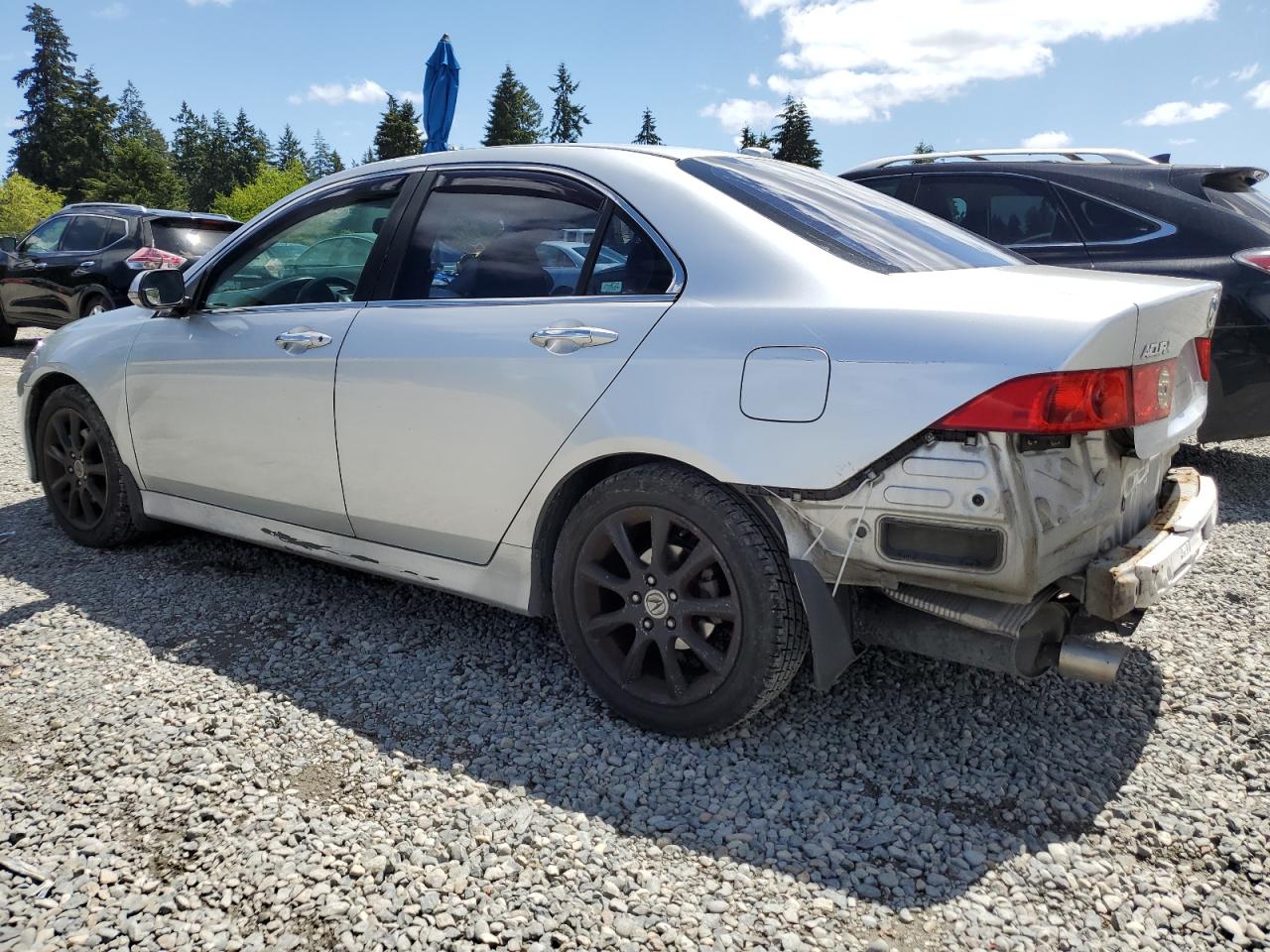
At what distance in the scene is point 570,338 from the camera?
8.71 ft

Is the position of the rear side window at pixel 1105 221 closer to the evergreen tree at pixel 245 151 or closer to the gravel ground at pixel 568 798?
the gravel ground at pixel 568 798

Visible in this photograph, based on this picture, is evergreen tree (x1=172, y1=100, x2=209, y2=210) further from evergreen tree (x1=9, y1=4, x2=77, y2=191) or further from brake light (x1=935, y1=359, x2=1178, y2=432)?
brake light (x1=935, y1=359, x2=1178, y2=432)

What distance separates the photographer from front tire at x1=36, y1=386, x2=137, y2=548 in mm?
4191

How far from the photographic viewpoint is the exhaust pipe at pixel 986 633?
2230 millimetres

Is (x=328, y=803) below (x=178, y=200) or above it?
below

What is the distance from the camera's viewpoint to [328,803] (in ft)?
7.70

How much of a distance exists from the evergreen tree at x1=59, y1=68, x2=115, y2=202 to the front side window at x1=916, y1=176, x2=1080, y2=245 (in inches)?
3196

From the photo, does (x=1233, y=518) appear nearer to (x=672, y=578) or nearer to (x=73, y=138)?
(x=672, y=578)

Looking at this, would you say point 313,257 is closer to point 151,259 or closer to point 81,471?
point 81,471

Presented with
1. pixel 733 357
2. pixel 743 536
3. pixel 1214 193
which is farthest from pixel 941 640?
pixel 1214 193

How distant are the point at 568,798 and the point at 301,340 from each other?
6.09 feet

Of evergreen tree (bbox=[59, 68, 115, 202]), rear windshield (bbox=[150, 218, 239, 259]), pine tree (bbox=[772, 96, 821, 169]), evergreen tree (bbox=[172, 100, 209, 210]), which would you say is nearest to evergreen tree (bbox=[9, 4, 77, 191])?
evergreen tree (bbox=[59, 68, 115, 202])

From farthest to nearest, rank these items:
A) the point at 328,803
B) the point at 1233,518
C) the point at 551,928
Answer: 1. the point at 1233,518
2. the point at 328,803
3. the point at 551,928

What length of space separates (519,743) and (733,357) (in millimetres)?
1224
